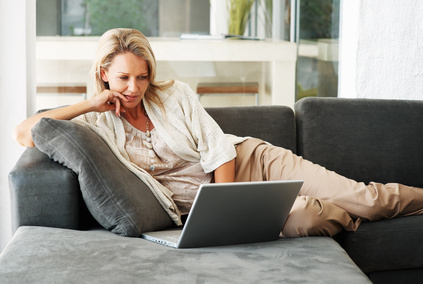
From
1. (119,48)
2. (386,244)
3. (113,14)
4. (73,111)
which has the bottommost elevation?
(386,244)

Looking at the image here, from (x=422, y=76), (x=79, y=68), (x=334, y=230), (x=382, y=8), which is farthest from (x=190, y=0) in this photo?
(x=334, y=230)

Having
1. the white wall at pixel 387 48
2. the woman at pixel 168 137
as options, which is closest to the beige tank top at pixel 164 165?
the woman at pixel 168 137

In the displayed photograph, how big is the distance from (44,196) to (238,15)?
7.43 feet

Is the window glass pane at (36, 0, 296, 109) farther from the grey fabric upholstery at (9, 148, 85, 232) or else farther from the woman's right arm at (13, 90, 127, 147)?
the grey fabric upholstery at (9, 148, 85, 232)

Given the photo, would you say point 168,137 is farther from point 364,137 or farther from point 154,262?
point 364,137

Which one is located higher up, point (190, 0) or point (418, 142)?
point (190, 0)

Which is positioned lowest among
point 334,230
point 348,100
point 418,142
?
point 334,230

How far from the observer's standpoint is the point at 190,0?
3.77 m

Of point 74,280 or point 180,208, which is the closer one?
point 74,280

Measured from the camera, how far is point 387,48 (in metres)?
3.35

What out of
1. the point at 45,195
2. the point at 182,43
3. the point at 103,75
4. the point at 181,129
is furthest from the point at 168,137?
the point at 182,43

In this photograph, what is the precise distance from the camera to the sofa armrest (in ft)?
6.41

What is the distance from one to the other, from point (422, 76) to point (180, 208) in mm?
1799

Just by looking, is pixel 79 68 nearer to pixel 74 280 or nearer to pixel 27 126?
pixel 27 126
